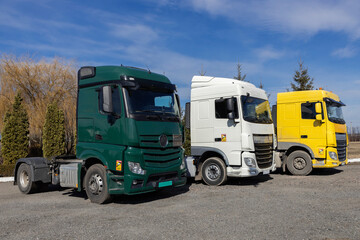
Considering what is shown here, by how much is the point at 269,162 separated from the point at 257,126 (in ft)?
4.34

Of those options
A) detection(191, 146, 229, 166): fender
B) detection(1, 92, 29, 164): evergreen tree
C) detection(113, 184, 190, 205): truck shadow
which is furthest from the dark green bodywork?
detection(1, 92, 29, 164): evergreen tree

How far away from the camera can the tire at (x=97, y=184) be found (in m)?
7.15

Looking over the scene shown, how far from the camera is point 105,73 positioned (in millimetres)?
7438

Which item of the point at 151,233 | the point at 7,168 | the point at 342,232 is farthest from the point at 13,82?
the point at 342,232

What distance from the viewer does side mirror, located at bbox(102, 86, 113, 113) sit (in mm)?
6871

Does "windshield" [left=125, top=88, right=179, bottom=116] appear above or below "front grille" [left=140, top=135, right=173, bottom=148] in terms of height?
above

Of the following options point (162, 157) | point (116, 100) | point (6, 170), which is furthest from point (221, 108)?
point (6, 170)

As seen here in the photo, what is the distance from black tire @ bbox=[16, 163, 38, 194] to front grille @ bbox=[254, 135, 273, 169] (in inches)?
253

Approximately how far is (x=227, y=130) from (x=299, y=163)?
165 inches

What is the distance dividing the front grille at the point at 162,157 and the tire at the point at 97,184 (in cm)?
102

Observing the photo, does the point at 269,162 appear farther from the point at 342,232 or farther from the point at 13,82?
the point at 13,82

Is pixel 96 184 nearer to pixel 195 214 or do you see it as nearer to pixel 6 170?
pixel 195 214

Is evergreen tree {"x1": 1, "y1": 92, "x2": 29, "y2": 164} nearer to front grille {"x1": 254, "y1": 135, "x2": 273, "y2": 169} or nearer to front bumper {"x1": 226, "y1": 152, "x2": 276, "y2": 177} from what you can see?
front bumper {"x1": 226, "y1": 152, "x2": 276, "y2": 177}

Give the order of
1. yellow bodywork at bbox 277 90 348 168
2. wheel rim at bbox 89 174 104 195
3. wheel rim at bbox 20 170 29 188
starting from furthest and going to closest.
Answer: yellow bodywork at bbox 277 90 348 168 < wheel rim at bbox 20 170 29 188 < wheel rim at bbox 89 174 104 195
